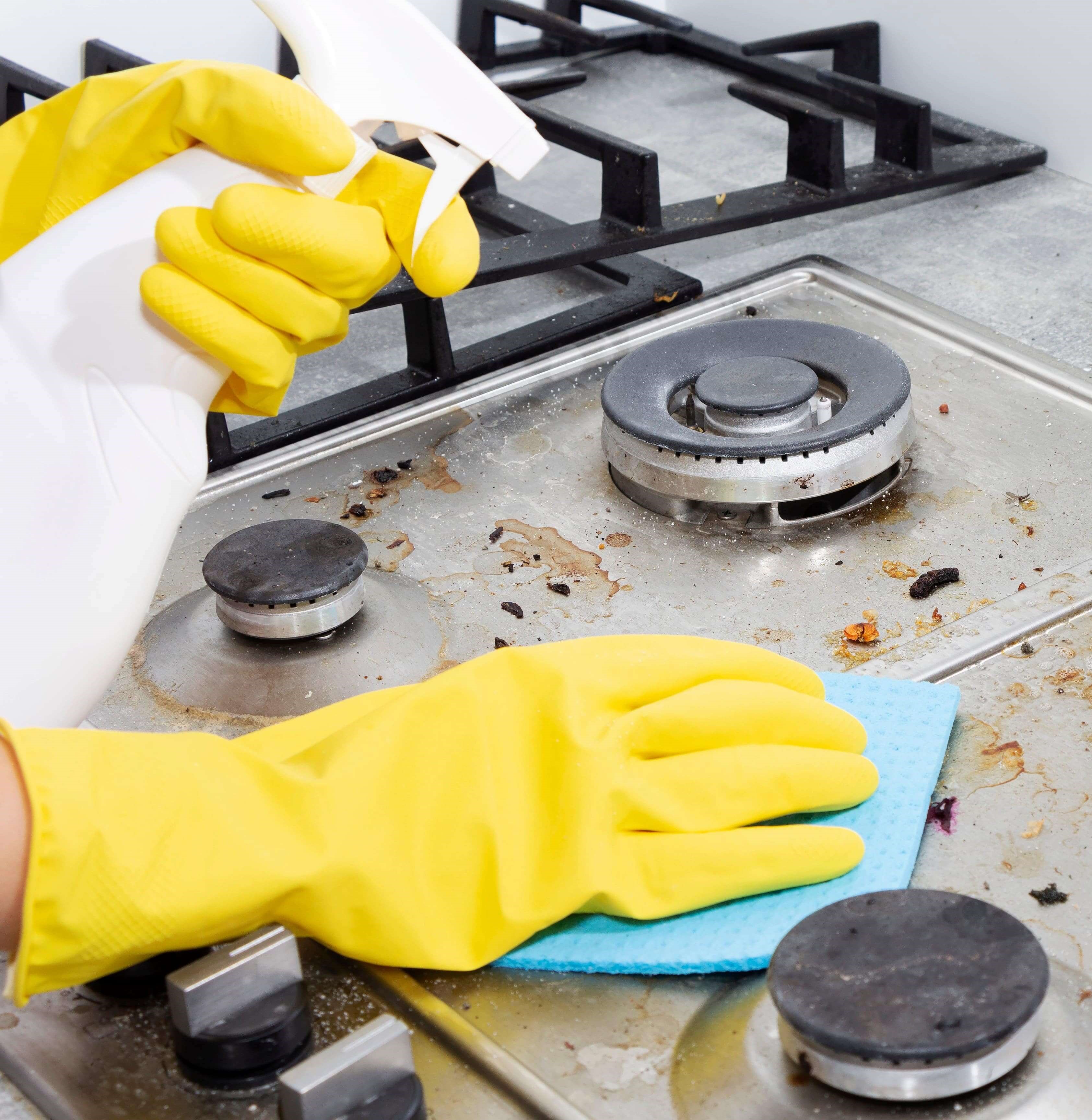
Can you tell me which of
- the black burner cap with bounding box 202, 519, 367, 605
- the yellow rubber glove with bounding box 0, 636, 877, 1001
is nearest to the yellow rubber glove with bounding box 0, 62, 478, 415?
the black burner cap with bounding box 202, 519, 367, 605

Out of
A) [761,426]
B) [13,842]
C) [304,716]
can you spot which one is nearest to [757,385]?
[761,426]

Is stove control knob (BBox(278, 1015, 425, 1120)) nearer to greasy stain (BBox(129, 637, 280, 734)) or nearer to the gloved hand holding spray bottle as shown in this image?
the gloved hand holding spray bottle

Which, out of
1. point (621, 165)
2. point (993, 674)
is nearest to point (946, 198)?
point (621, 165)

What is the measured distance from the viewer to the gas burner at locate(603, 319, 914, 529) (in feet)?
3.42

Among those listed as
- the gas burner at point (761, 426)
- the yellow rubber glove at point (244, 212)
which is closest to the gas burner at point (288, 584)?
the yellow rubber glove at point (244, 212)

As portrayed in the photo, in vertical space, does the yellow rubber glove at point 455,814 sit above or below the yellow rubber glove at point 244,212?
below

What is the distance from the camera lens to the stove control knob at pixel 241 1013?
61 centimetres

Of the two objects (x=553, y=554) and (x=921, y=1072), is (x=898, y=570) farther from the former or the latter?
(x=921, y=1072)

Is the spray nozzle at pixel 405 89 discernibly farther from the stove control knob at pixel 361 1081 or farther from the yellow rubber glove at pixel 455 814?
the stove control knob at pixel 361 1081

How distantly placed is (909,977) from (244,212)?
531 millimetres

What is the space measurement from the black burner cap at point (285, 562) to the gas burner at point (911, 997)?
0.46m

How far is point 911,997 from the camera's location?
582 mm

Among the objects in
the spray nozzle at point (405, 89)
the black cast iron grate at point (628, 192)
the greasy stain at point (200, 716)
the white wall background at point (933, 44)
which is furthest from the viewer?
the white wall background at point (933, 44)

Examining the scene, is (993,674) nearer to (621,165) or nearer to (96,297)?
(96,297)
